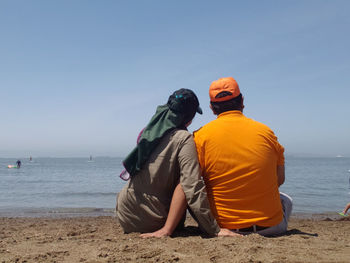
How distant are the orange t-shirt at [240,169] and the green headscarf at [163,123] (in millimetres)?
302

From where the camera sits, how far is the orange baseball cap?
10.1ft

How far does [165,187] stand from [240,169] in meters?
0.78

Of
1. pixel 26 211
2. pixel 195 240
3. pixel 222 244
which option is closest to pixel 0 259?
pixel 195 240

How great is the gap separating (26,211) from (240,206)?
8.31 metres

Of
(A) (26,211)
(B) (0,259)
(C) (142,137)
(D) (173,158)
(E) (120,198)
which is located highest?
(C) (142,137)

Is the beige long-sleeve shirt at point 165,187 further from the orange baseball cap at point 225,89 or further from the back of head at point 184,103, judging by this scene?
the orange baseball cap at point 225,89

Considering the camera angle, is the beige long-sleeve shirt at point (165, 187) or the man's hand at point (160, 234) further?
the man's hand at point (160, 234)

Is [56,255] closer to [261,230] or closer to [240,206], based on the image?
[240,206]

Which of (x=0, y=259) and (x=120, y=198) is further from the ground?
(x=120, y=198)

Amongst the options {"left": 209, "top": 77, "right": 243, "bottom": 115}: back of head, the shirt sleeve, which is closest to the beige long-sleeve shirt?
the shirt sleeve

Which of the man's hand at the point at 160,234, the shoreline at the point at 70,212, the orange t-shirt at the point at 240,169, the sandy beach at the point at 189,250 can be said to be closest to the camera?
the sandy beach at the point at 189,250

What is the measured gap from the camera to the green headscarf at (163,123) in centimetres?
310

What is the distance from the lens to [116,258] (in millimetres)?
2453

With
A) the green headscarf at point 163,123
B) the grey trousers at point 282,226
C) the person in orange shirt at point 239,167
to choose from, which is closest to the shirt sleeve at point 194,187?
the person in orange shirt at point 239,167
